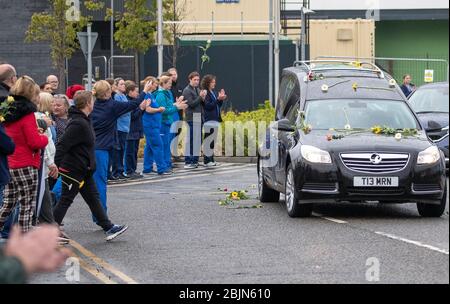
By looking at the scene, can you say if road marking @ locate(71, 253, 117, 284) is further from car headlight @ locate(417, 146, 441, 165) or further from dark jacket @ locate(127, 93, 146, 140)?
dark jacket @ locate(127, 93, 146, 140)

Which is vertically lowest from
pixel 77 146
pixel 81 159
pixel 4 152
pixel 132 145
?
pixel 132 145

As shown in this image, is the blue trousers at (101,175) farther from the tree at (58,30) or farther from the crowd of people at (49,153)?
the tree at (58,30)

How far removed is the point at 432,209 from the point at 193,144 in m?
10.5

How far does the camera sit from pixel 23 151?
1212 cm

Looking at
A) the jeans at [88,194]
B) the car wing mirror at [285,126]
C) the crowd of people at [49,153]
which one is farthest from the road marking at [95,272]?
the car wing mirror at [285,126]

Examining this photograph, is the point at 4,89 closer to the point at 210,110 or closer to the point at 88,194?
the point at 88,194

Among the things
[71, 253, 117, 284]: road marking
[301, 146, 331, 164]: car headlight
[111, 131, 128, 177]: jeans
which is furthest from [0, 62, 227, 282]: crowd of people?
[111, 131, 128, 177]: jeans

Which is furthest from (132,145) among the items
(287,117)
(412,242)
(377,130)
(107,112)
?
(412,242)

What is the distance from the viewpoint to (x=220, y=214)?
51.3ft

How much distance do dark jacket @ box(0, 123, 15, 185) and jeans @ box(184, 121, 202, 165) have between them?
1337 centimetres

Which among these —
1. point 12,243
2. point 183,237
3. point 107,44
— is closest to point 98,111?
point 183,237

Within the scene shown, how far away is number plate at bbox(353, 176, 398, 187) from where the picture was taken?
14.3 metres

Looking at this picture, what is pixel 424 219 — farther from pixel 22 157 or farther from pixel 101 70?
pixel 101 70

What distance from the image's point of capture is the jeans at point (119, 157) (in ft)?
70.6
